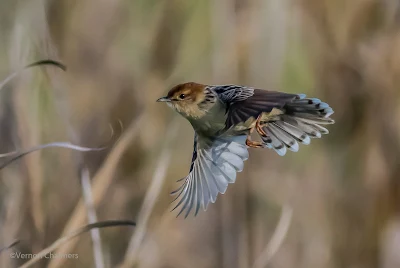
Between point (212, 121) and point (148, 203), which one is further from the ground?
point (212, 121)

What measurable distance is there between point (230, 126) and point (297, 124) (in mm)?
118

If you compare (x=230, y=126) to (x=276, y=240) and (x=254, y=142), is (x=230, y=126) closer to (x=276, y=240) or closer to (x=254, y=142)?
(x=254, y=142)

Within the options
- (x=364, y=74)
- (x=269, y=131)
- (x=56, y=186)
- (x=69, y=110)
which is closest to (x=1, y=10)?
(x=69, y=110)

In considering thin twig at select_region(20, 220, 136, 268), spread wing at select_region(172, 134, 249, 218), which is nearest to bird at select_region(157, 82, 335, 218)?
spread wing at select_region(172, 134, 249, 218)

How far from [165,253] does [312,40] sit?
48 centimetres

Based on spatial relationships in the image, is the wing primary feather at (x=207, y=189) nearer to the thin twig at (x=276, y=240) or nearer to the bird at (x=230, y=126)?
the bird at (x=230, y=126)

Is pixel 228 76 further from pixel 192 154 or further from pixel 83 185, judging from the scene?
pixel 83 185

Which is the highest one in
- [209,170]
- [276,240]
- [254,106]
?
[254,106]

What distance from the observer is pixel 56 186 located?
2.53 ft

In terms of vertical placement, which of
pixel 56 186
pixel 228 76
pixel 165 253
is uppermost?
pixel 228 76

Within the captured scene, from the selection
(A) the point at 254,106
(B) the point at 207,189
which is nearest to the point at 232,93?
(A) the point at 254,106

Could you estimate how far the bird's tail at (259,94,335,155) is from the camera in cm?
71

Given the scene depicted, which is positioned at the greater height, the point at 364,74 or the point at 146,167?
the point at 364,74

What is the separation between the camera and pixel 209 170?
74 centimetres
